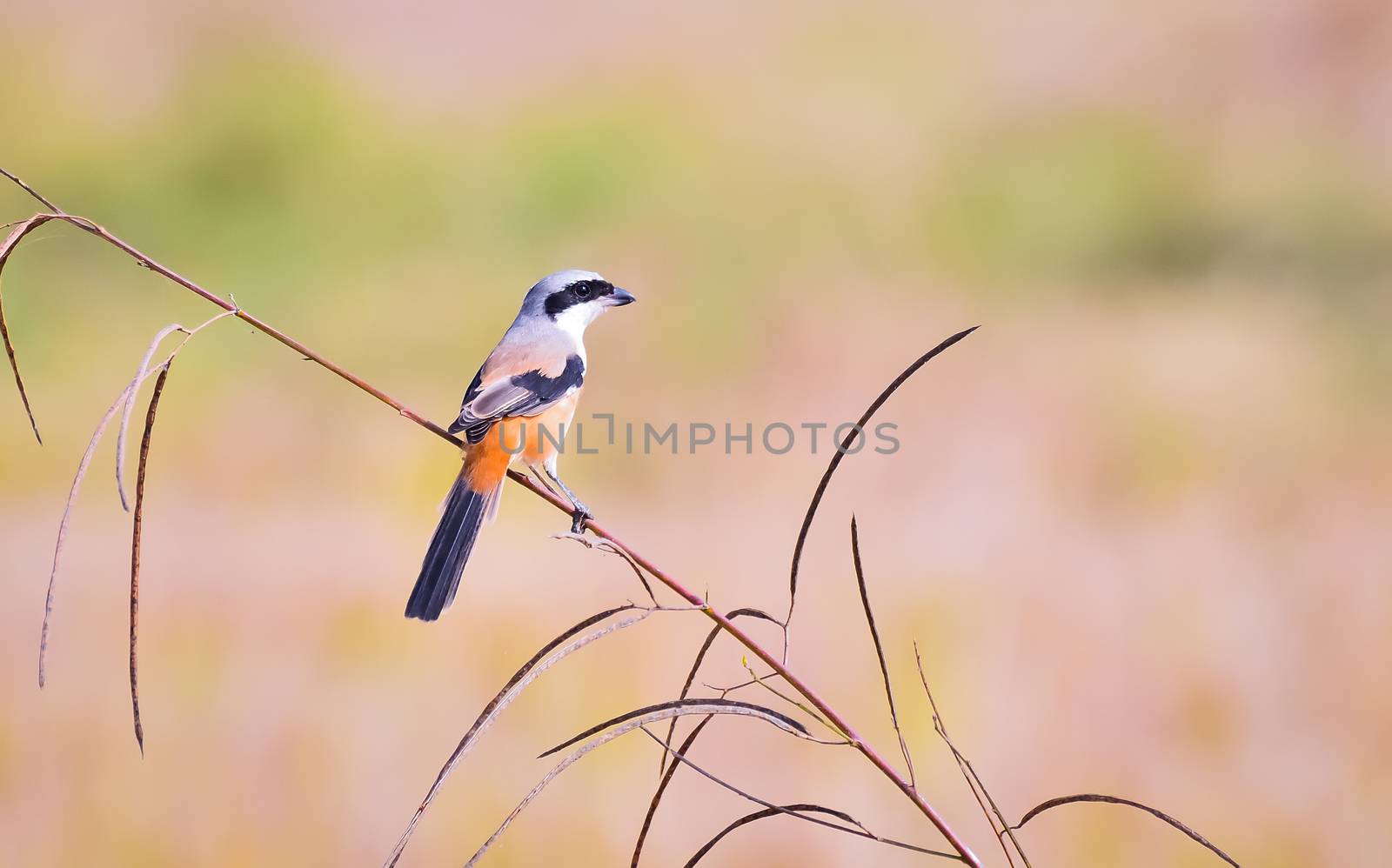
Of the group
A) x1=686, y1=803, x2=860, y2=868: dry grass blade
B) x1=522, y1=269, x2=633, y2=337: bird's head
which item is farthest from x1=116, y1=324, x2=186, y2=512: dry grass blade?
x1=522, y1=269, x2=633, y2=337: bird's head

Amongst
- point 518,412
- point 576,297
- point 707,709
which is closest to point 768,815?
point 707,709

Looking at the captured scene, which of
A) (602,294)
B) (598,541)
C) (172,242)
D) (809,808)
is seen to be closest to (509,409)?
(602,294)

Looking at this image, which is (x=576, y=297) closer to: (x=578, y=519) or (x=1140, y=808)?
(x=578, y=519)

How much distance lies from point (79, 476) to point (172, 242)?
550 cm

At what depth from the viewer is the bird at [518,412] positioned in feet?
4.71

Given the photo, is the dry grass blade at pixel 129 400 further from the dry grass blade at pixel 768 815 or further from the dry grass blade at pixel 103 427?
the dry grass blade at pixel 768 815

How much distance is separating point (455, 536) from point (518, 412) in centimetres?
36

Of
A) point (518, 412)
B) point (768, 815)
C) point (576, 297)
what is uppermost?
point (576, 297)

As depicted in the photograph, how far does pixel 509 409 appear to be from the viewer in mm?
1812

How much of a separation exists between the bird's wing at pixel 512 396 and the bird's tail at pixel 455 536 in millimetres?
89

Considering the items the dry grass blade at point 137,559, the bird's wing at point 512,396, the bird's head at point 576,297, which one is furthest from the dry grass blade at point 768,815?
the bird's head at point 576,297

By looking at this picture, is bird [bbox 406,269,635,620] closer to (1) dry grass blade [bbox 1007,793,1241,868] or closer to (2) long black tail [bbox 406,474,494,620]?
(2) long black tail [bbox 406,474,494,620]

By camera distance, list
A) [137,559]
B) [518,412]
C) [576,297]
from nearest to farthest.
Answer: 1. [137,559]
2. [518,412]
3. [576,297]

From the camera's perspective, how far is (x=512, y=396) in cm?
185
